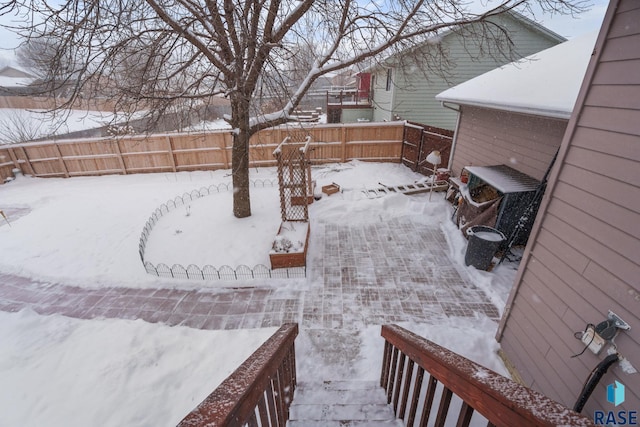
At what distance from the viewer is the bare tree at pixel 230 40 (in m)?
4.59

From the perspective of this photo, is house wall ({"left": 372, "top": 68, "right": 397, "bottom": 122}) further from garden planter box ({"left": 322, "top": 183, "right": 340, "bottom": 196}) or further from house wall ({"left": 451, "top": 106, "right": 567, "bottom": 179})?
garden planter box ({"left": 322, "top": 183, "right": 340, "bottom": 196})

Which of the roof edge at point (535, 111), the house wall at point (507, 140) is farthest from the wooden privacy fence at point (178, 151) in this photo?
the roof edge at point (535, 111)

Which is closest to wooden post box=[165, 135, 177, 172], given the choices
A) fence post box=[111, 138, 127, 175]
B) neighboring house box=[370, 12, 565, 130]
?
fence post box=[111, 138, 127, 175]

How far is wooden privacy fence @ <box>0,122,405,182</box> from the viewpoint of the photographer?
1181 cm

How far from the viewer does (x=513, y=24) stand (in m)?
11.8

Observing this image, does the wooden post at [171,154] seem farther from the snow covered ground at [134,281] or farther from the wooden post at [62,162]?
the wooden post at [62,162]

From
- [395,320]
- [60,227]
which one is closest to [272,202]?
[395,320]

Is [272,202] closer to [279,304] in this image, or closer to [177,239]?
[177,239]

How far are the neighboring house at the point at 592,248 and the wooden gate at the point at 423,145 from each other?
23.8 feet

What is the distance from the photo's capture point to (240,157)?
7023 millimetres

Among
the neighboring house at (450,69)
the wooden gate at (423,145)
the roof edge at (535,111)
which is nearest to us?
the roof edge at (535,111)

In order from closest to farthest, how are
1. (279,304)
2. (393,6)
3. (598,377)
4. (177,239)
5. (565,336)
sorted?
(598,377), (565,336), (279,304), (393,6), (177,239)

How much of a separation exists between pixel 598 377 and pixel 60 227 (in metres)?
11.6

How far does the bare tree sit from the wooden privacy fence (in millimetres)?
4800
